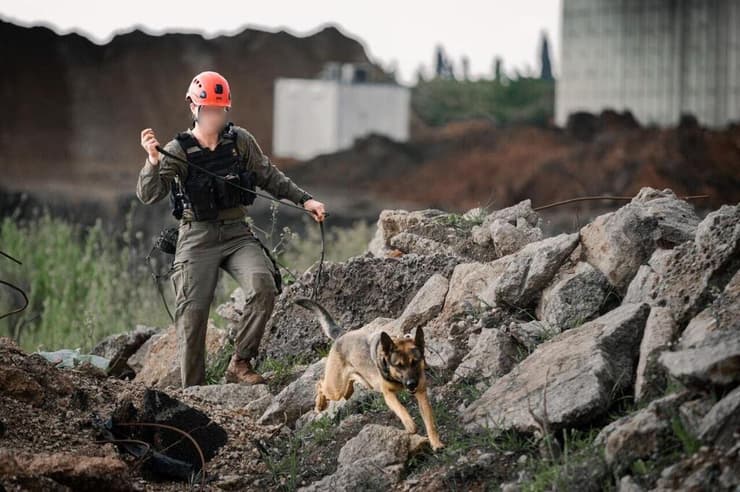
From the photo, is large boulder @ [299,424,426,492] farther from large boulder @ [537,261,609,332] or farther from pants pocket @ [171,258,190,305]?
pants pocket @ [171,258,190,305]

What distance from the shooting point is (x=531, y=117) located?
122ft

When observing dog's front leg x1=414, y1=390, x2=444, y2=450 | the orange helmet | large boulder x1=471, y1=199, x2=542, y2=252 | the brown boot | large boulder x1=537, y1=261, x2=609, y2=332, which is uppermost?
the orange helmet

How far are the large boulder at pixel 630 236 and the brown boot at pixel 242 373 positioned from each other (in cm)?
223

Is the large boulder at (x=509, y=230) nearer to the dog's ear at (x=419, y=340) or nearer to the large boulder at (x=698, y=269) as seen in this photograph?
the large boulder at (x=698, y=269)

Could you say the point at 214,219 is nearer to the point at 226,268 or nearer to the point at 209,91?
the point at 226,268

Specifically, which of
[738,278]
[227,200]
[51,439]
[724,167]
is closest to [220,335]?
[227,200]

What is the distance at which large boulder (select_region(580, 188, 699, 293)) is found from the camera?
6809 millimetres

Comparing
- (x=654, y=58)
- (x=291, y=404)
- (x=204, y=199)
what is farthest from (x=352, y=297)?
(x=654, y=58)

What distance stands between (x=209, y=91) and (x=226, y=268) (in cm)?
118

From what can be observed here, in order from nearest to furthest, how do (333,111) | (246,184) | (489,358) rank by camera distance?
(489,358), (246,184), (333,111)

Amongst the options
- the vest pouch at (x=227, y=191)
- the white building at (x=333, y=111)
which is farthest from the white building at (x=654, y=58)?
the vest pouch at (x=227, y=191)

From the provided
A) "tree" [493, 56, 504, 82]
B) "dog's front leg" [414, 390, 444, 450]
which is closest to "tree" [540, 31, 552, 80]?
"tree" [493, 56, 504, 82]

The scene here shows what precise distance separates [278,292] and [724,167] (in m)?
19.8

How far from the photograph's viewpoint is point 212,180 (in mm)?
7496
